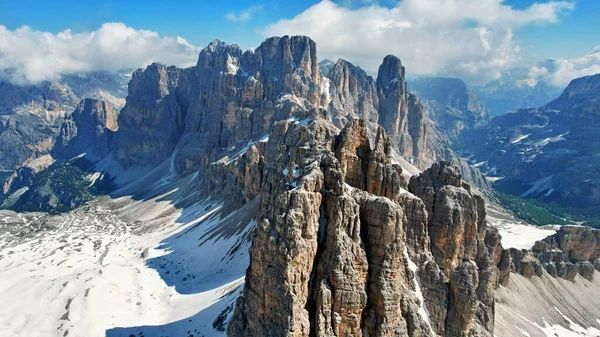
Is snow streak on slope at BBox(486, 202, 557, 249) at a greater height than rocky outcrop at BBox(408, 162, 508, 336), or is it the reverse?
rocky outcrop at BBox(408, 162, 508, 336)

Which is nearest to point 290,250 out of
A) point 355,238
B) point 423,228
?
point 355,238

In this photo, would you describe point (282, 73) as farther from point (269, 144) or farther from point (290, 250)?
point (290, 250)

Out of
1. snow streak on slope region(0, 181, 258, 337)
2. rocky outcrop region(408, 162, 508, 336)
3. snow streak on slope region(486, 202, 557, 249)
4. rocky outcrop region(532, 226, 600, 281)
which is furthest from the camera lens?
snow streak on slope region(486, 202, 557, 249)

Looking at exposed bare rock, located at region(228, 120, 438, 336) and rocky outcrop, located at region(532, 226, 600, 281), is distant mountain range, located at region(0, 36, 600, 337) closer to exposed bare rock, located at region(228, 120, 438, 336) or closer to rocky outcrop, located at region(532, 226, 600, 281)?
exposed bare rock, located at region(228, 120, 438, 336)

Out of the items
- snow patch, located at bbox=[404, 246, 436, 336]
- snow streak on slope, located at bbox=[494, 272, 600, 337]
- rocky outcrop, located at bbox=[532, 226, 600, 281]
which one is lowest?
snow streak on slope, located at bbox=[494, 272, 600, 337]

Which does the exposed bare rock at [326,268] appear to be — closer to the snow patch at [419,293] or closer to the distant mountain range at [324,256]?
the distant mountain range at [324,256]

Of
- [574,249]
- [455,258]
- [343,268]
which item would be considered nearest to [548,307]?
[574,249]

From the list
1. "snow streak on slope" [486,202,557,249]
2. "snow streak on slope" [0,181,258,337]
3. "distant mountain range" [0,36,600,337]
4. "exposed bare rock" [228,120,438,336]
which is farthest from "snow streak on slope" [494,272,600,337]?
"snow streak on slope" [0,181,258,337]

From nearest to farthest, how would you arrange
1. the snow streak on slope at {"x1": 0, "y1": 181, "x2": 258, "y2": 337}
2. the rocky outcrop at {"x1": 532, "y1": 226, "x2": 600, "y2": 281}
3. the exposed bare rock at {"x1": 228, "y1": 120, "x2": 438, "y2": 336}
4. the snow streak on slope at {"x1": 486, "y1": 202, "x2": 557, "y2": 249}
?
the exposed bare rock at {"x1": 228, "y1": 120, "x2": 438, "y2": 336} → the snow streak on slope at {"x1": 0, "y1": 181, "x2": 258, "y2": 337} → the rocky outcrop at {"x1": 532, "y1": 226, "x2": 600, "y2": 281} → the snow streak on slope at {"x1": 486, "y1": 202, "x2": 557, "y2": 249}
